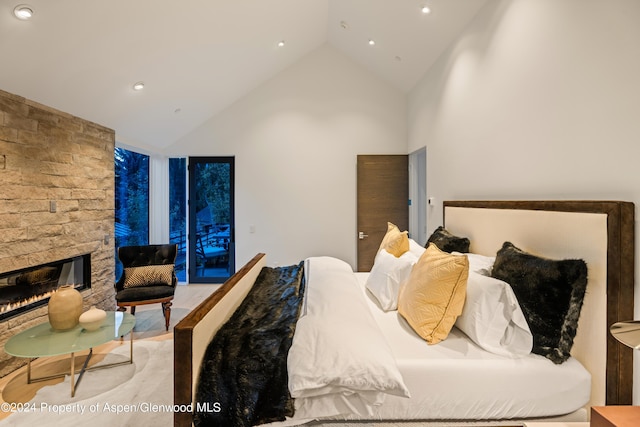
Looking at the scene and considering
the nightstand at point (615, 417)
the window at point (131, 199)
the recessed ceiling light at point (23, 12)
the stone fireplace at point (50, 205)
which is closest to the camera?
the nightstand at point (615, 417)

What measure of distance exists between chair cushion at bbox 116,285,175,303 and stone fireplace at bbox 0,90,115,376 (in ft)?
1.61

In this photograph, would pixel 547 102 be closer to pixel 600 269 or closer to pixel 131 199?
pixel 600 269

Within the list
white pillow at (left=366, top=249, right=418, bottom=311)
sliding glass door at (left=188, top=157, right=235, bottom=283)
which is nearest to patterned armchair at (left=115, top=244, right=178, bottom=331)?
sliding glass door at (left=188, top=157, right=235, bottom=283)

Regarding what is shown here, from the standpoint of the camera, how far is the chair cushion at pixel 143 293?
9.76ft

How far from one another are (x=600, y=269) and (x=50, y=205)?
3.93m

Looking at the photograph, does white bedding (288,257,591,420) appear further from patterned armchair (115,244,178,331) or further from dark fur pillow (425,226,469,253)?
patterned armchair (115,244,178,331)

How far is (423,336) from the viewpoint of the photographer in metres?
1.58

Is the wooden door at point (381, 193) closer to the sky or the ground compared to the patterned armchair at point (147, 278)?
closer to the sky

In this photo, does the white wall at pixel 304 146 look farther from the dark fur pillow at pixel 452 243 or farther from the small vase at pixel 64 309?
the small vase at pixel 64 309

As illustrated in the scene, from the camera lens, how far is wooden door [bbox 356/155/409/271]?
433 cm

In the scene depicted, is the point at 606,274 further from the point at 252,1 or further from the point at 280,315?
the point at 252,1

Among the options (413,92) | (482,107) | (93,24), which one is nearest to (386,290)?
(482,107)

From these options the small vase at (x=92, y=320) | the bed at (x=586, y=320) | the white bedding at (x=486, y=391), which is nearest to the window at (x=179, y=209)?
the small vase at (x=92, y=320)

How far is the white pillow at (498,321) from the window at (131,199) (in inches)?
169
